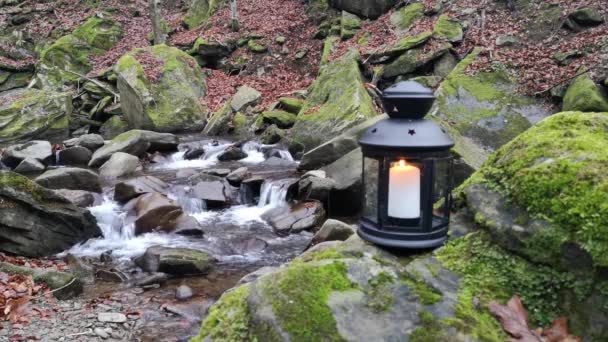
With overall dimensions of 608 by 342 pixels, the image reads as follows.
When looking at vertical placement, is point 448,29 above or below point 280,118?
above

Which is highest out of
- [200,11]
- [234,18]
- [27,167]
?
[200,11]

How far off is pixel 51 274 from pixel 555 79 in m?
11.9

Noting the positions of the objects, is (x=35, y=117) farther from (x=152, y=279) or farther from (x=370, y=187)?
(x=370, y=187)

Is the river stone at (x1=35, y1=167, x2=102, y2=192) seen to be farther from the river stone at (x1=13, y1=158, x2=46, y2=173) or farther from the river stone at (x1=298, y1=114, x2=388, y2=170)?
the river stone at (x1=298, y1=114, x2=388, y2=170)

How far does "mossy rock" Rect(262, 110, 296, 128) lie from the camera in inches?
608

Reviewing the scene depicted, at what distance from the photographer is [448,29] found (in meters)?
15.4

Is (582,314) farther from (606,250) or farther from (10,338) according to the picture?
(10,338)

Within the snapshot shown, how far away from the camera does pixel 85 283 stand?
21.7 feet

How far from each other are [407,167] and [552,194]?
2.93 ft

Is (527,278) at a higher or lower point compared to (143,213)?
higher

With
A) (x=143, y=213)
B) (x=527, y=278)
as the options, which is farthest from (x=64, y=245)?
(x=527, y=278)

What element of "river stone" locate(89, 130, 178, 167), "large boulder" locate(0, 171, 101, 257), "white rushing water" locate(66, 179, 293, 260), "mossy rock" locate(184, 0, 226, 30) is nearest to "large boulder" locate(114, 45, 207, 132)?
"river stone" locate(89, 130, 178, 167)

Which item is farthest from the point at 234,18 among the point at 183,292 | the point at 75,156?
the point at 183,292

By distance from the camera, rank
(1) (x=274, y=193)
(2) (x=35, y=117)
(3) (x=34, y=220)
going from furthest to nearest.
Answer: (2) (x=35, y=117) < (1) (x=274, y=193) < (3) (x=34, y=220)
